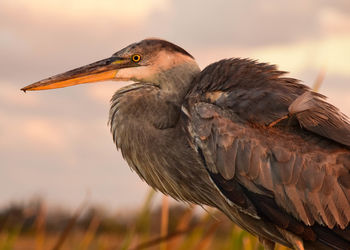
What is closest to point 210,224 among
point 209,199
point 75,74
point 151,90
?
point 209,199

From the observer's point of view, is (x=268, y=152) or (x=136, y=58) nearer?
(x=268, y=152)

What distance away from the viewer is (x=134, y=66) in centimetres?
484

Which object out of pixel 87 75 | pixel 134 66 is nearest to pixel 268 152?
pixel 134 66

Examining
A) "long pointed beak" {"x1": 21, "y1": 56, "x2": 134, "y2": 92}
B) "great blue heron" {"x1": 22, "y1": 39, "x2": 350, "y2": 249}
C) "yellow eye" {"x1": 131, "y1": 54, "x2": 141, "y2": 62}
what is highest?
"yellow eye" {"x1": 131, "y1": 54, "x2": 141, "y2": 62}

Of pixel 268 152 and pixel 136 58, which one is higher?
pixel 136 58

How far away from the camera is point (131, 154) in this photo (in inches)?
189

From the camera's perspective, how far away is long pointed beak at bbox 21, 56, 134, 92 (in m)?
4.82

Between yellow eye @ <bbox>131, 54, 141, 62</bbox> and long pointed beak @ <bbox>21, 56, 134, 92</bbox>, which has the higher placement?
yellow eye @ <bbox>131, 54, 141, 62</bbox>

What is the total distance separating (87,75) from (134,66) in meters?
0.38

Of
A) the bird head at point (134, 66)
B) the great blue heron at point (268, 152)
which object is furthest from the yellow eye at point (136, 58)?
the great blue heron at point (268, 152)

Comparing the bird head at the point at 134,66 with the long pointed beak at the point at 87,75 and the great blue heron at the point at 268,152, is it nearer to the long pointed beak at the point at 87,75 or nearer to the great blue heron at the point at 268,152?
the long pointed beak at the point at 87,75

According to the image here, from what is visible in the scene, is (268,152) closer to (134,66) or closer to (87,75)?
(134,66)

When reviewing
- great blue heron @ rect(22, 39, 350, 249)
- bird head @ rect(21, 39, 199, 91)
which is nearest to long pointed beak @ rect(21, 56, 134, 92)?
bird head @ rect(21, 39, 199, 91)

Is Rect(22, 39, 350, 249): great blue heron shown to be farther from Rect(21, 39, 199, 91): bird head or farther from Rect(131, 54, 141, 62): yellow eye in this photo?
Rect(131, 54, 141, 62): yellow eye
